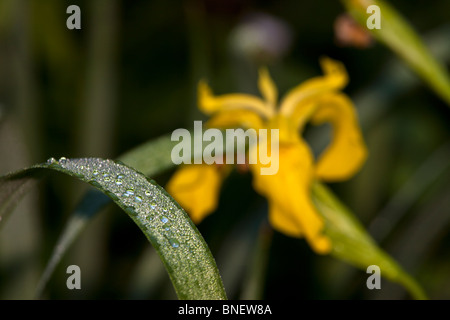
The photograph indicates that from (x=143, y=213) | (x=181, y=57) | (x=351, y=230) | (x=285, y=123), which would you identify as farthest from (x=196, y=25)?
(x=143, y=213)

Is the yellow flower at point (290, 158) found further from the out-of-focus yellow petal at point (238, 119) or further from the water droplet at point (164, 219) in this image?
the water droplet at point (164, 219)

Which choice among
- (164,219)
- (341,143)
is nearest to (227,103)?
(341,143)

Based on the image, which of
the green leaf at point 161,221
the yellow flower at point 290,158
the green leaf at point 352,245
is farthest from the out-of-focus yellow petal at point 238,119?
the green leaf at point 161,221

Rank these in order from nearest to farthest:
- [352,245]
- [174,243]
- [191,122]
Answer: [174,243] → [352,245] → [191,122]

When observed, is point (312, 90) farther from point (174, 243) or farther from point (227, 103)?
point (174, 243)

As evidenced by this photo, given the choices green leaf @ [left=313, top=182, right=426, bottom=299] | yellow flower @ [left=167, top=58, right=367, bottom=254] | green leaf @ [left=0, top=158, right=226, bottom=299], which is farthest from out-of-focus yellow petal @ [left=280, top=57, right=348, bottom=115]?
green leaf @ [left=0, top=158, right=226, bottom=299]

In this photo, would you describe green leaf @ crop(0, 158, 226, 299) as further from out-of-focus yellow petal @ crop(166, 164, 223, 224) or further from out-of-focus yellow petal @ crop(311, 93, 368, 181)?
out-of-focus yellow petal @ crop(311, 93, 368, 181)
